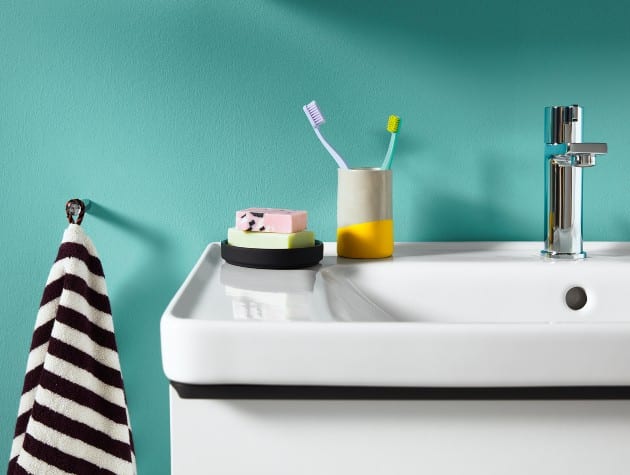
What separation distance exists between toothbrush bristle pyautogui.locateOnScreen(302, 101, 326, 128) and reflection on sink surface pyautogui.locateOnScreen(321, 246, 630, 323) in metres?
0.21

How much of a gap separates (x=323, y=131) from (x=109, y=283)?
0.38 metres

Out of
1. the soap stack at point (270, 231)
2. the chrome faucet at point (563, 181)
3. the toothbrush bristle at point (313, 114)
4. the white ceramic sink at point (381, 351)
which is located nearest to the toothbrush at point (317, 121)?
the toothbrush bristle at point (313, 114)

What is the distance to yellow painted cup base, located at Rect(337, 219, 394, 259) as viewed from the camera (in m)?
0.93

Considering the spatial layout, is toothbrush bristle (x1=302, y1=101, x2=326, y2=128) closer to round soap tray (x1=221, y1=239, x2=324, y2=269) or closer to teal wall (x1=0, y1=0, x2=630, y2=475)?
teal wall (x1=0, y1=0, x2=630, y2=475)

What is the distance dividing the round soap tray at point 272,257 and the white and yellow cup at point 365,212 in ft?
0.25

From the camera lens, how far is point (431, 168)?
1.05 metres

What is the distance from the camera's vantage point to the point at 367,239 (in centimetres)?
94

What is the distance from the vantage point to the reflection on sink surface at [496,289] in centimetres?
88

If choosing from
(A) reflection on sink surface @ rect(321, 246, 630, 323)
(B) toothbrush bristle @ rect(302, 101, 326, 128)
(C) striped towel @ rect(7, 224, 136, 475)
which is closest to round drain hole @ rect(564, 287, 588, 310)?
(A) reflection on sink surface @ rect(321, 246, 630, 323)

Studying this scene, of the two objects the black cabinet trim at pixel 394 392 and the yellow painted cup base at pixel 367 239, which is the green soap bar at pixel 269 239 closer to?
the yellow painted cup base at pixel 367 239

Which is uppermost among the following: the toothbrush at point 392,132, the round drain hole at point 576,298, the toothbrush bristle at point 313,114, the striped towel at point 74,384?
the toothbrush bristle at point 313,114

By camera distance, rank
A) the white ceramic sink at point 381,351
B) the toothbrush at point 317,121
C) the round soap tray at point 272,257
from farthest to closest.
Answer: the toothbrush at point 317,121 → the round soap tray at point 272,257 → the white ceramic sink at point 381,351

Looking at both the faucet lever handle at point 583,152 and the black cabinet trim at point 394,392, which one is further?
the faucet lever handle at point 583,152

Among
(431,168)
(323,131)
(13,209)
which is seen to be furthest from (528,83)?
(13,209)
